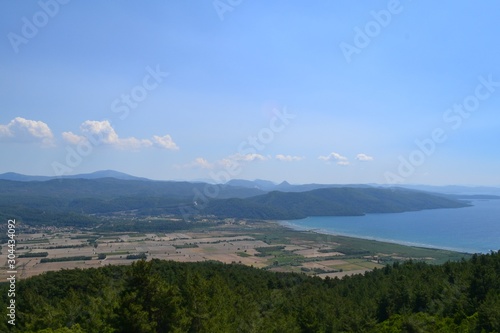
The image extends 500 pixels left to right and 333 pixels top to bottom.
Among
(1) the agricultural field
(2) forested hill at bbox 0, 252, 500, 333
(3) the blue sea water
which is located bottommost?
(1) the agricultural field

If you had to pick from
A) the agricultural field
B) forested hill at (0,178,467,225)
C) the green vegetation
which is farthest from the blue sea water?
the green vegetation

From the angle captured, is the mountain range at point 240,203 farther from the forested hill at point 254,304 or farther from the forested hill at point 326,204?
the forested hill at point 254,304

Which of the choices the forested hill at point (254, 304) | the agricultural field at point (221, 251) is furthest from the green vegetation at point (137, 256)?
the forested hill at point (254, 304)

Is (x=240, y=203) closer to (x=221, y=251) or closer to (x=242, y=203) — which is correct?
(x=242, y=203)

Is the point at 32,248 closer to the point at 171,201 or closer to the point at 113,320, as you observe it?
the point at 113,320

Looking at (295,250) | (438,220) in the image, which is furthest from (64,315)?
(438,220)

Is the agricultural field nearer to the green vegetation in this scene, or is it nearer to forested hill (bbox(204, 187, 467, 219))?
the green vegetation

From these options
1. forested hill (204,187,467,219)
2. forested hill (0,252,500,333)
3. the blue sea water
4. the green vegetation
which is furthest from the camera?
forested hill (204,187,467,219)
